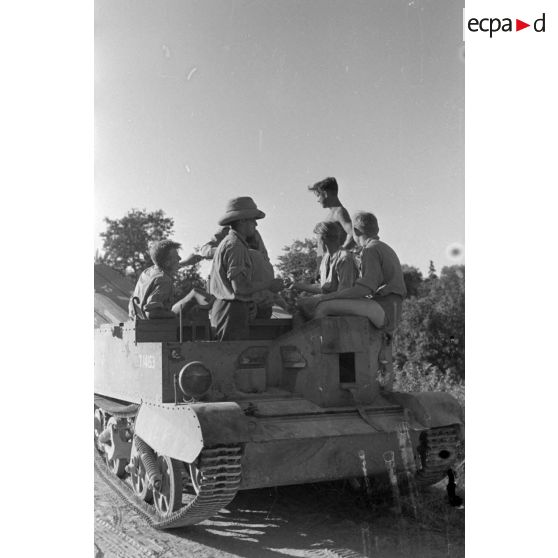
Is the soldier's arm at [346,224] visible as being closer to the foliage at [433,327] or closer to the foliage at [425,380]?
the foliage at [433,327]

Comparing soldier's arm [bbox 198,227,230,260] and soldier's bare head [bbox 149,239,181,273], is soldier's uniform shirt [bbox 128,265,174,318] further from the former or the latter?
soldier's arm [bbox 198,227,230,260]

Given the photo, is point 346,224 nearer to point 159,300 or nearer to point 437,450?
point 159,300

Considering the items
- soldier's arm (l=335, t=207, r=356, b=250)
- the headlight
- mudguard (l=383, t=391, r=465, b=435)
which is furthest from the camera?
soldier's arm (l=335, t=207, r=356, b=250)

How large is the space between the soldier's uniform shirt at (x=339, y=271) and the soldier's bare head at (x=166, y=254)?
143cm

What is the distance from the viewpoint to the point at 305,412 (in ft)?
20.4

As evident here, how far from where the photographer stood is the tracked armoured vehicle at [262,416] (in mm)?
5613

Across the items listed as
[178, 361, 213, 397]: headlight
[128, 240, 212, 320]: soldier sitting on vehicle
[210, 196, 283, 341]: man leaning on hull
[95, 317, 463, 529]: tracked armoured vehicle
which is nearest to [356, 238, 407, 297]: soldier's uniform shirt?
[95, 317, 463, 529]: tracked armoured vehicle

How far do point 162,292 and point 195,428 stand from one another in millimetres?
1855

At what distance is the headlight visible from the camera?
20.0 feet

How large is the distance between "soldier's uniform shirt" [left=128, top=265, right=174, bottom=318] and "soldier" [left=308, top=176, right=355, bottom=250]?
5.47ft

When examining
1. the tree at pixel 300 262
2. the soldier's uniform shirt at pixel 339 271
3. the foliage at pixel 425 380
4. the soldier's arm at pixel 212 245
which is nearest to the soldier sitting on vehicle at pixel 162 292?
the soldier's arm at pixel 212 245

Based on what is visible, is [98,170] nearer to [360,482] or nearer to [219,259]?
[219,259]

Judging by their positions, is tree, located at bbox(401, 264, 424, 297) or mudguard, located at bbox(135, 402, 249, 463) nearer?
mudguard, located at bbox(135, 402, 249, 463)

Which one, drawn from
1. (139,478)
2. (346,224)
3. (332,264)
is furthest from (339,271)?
(139,478)
